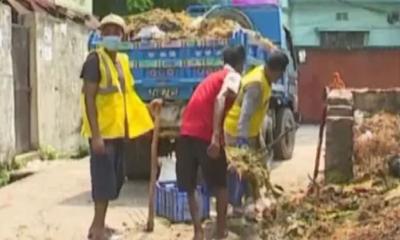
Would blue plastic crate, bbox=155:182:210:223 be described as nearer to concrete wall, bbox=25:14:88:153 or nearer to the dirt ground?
the dirt ground

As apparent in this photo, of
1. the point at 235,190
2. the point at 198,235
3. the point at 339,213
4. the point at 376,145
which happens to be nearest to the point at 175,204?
the point at 235,190

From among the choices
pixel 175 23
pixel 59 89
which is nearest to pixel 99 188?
pixel 175 23

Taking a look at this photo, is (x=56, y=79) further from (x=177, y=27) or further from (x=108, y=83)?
(x=108, y=83)

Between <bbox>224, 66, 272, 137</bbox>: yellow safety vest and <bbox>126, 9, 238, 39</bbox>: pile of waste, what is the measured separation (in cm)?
292

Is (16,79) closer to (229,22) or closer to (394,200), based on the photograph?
(229,22)

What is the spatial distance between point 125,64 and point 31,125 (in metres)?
8.49

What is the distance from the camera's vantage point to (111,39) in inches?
324

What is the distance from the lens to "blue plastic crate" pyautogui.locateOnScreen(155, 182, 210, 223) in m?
9.80

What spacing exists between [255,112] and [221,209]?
0.93 m

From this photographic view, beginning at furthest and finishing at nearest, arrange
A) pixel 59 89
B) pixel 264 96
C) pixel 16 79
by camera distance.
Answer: pixel 59 89 < pixel 16 79 < pixel 264 96

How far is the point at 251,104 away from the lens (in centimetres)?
864

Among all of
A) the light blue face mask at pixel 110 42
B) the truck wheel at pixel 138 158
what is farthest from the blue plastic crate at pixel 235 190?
the truck wheel at pixel 138 158

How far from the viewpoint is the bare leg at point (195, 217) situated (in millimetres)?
8508

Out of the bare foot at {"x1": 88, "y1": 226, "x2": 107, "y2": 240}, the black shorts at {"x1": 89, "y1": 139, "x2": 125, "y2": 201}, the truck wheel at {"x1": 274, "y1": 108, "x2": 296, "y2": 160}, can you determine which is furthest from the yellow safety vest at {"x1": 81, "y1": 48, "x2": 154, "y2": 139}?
the truck wheel at {"x1": 274, "y1": 108, "x2": 296, "y2": 160}
